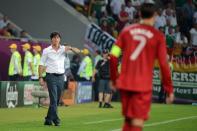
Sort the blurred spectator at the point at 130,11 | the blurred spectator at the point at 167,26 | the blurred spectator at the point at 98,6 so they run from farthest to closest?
the blurred spectator at the point at 98,6 → the blurred spectator at the point at 130,11 → the blurred spectator at the point at 167,26

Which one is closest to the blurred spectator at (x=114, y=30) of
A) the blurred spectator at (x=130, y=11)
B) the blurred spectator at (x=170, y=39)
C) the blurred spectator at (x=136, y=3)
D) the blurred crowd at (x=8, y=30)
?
the blurred spectator at (x=130, y=11)

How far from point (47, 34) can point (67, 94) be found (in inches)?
300

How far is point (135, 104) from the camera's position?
9266 millimetres

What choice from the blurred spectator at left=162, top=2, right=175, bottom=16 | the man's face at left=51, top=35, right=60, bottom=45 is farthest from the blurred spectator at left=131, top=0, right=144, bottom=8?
the man's face at left=51, top=35, right=60, bottom=45

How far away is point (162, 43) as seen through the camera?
9.48m

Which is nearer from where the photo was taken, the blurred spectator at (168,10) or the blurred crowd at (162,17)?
the blurred crowd at (162,17)

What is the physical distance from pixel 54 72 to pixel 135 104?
737 centimetres

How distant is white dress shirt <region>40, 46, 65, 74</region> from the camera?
650 inches

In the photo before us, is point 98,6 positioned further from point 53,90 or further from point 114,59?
point 114,59

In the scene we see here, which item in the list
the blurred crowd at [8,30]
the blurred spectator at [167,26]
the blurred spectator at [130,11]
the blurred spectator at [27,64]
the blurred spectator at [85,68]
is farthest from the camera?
the blurred spectator at [130,11]

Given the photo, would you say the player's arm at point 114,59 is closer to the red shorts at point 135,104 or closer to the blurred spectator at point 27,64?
the red shorts at point 135,104

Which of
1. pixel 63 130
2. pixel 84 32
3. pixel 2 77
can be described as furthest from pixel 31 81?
pixel 63 130

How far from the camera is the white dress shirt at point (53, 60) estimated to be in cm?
1652

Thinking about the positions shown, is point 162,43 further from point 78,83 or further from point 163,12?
point 163,12
